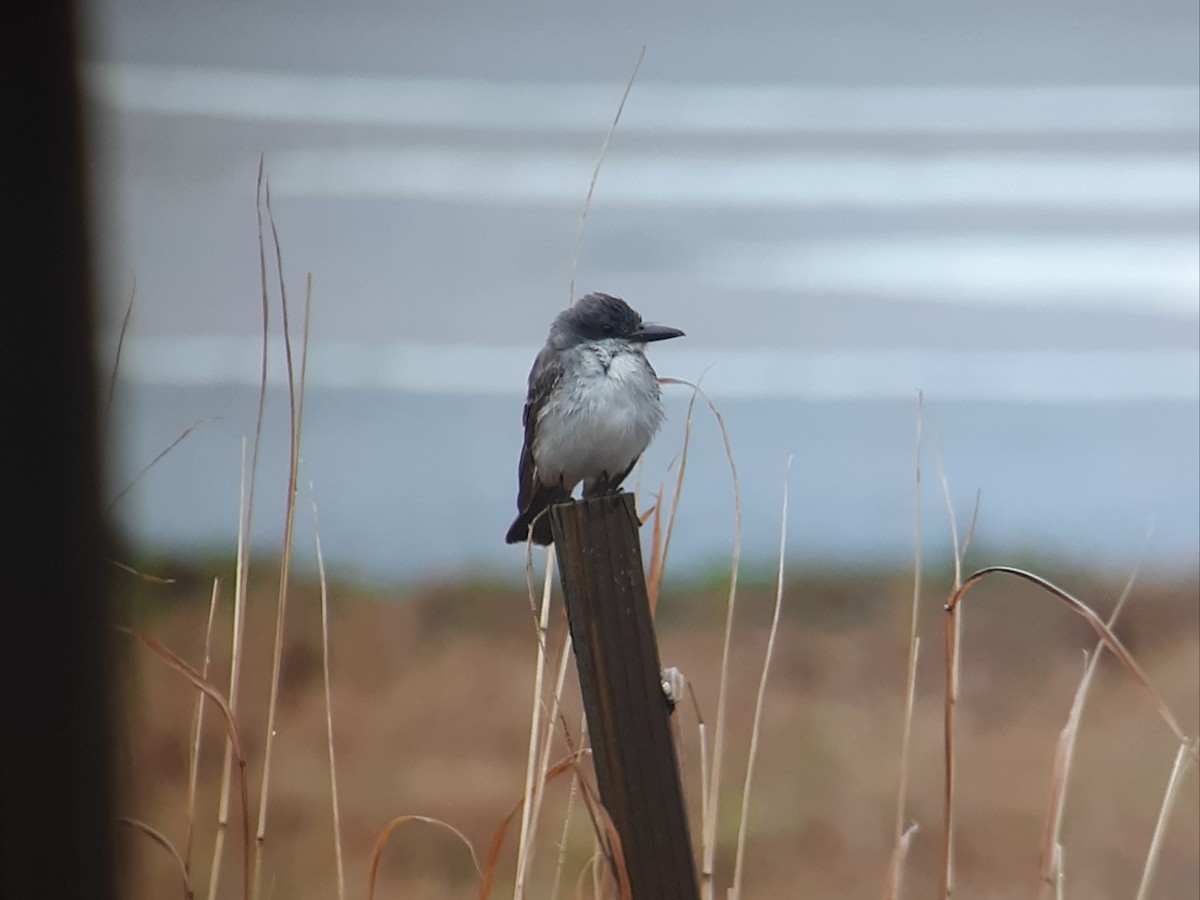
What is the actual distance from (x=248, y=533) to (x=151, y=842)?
52 centimetres

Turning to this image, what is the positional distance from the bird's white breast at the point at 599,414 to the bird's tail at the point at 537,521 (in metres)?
0.08

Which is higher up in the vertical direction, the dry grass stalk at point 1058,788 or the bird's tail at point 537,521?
the bird's tail at point 537,521

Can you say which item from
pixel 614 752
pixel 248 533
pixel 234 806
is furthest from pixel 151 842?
pixel 614 752

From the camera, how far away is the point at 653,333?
134cm

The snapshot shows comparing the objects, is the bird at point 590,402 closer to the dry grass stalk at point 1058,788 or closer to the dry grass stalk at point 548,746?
the dry grass stalk at point 548,746

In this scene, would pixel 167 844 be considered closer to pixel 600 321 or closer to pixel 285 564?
pixel 285 564

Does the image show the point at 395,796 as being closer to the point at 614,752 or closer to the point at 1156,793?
the point at 614,752

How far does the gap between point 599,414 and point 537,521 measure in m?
0.16

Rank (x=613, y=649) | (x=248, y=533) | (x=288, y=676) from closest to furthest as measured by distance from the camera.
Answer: (x=613, y=649) < (x=248, y=533) < (x=288, y=676)

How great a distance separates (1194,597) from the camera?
165 cm

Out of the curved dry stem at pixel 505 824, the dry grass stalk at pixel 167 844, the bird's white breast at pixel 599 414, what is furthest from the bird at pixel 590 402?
the dry grass stalk at pixel 167 844

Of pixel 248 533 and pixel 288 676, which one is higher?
pixel 248 533

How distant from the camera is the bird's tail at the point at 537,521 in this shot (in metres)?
1.26

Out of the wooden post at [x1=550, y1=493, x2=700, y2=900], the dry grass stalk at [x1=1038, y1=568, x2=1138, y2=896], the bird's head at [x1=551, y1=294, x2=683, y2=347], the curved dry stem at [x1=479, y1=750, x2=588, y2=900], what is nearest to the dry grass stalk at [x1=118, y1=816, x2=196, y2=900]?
the curved dry stem at [x1=479, y1=750, x2=588, y2=900]
